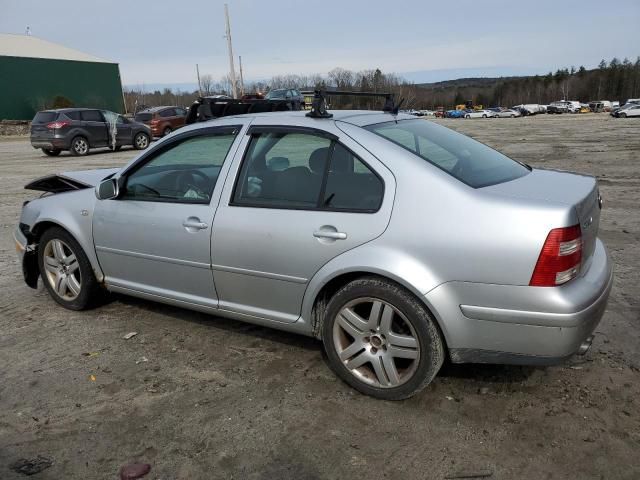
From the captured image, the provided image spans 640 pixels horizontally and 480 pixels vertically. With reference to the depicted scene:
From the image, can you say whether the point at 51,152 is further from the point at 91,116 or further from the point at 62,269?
the point at 62,269

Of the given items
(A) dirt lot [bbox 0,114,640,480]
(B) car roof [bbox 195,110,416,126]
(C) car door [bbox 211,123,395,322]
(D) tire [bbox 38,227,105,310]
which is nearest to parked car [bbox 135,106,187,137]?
A: (D) tire [bbox 38,227,105,310]

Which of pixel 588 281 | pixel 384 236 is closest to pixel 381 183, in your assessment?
pixel 384 236

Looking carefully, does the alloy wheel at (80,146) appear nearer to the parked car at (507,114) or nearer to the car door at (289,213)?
the car door at (289,213)

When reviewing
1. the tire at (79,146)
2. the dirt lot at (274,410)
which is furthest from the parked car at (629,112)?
the dirt lot at (274,410)

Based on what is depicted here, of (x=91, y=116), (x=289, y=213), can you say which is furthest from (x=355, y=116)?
(x=91, y=116)

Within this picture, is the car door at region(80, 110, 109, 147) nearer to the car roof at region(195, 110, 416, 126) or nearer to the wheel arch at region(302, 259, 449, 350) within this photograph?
the car roof at region(195, 110, 416, 126)

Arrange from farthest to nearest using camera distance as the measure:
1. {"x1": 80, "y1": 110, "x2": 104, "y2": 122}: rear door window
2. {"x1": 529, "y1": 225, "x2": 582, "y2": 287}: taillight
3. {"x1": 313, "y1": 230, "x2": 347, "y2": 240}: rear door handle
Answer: {"x1": 80, "y1": 110, "x2": 104, "y2": 122}: rear door window, {"x1": 313, "y1": 230, "x2": 347, "y2": 240}: rear door handle, {"x1": 529, "y1": 225, "x2": 582, "y2": 287}: taillight

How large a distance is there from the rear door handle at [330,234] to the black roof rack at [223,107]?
59.4 inches

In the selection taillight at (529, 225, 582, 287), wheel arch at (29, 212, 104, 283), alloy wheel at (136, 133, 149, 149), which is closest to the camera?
taillight at (529, 225, 582, 287)

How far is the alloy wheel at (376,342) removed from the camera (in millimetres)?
2891

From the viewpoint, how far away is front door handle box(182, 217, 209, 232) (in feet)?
11.3

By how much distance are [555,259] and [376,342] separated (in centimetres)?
105

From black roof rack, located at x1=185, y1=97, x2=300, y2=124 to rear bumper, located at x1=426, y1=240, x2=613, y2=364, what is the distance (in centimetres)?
224

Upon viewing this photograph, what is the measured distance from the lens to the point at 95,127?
19.4 m
